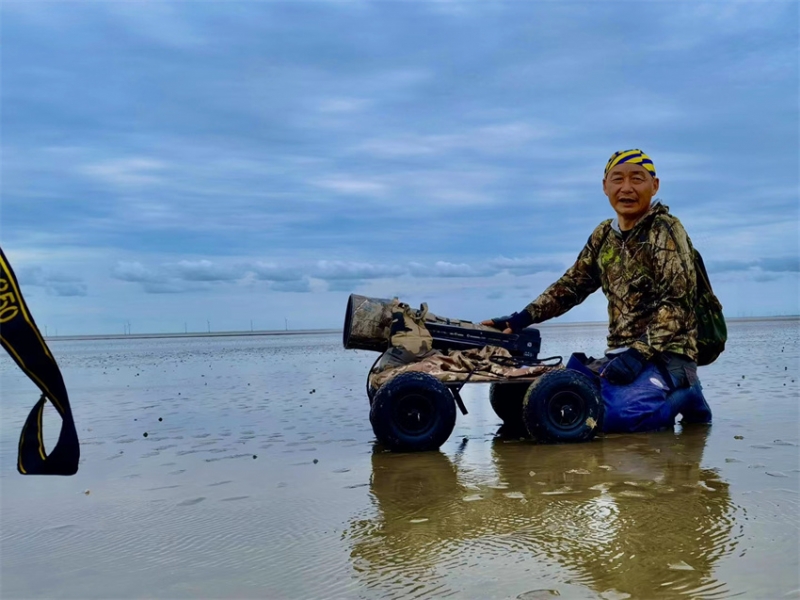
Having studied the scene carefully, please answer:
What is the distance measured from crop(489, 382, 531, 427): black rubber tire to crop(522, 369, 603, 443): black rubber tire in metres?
1.09

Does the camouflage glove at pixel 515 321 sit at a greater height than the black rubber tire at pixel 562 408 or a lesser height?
greater

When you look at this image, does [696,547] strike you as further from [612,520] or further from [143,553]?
[143,553]

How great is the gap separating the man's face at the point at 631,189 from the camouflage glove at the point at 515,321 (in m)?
1.46

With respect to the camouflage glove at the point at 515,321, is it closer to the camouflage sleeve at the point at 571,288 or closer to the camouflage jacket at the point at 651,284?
the camouflage sleeve at the point at 571,288

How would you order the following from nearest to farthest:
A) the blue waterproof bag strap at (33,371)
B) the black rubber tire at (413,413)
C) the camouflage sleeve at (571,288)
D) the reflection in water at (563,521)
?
the blue waterproof bag strap at (33,371), the reflection in water at (563,521), the black rubber tire at (413,413), the camouflage sleeve at (571,288)

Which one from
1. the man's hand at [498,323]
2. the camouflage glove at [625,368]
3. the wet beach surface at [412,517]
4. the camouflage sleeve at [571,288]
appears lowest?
the wet beach surface at [412,517]

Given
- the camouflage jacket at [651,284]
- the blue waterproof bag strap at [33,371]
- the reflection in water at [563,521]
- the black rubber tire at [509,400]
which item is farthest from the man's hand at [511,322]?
the blue waterproof bag strap at [33,371]

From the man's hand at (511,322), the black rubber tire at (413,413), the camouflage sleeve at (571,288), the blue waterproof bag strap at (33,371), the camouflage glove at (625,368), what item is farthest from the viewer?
the camouflage sleeve at (571,288)

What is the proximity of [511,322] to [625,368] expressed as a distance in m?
1.31

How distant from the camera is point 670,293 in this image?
7.09 metres

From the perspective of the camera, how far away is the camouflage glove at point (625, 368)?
275 inches

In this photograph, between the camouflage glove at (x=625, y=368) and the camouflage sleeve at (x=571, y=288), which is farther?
the camouflage sleeve at (x=571, y=288)

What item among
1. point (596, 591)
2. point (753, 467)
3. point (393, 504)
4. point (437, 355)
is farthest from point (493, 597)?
point (437, 355)

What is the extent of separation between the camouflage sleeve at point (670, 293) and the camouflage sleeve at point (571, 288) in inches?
36.0
